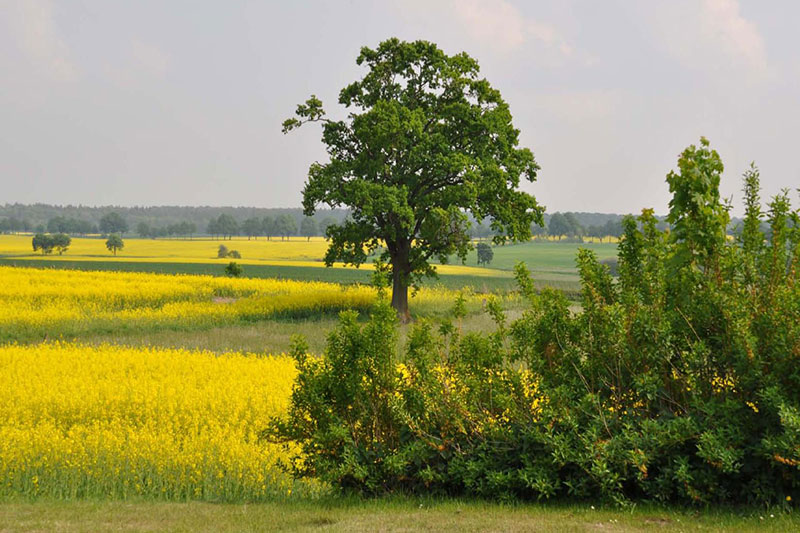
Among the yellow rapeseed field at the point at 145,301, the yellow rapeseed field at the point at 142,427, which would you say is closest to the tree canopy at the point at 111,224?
the yellow rapeseed field at the point at 145,301

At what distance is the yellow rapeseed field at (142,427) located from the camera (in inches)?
416

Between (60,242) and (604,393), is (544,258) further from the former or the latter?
(604,393)

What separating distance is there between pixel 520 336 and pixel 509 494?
83.5 inches

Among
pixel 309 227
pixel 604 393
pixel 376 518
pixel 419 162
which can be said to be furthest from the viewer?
pixel 309 227

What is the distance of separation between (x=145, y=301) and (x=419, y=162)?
52.5ft

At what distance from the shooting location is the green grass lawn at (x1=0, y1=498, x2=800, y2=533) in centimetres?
766

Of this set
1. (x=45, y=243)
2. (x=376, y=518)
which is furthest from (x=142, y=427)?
(x=45, y=243)

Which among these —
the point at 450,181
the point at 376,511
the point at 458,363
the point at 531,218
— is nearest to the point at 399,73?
the point at 450,181

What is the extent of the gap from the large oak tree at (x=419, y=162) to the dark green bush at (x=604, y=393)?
64.3 ft

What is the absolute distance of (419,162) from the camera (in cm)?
3038

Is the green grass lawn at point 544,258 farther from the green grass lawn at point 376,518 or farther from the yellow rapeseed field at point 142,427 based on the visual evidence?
the green grass lawn at point 376,518

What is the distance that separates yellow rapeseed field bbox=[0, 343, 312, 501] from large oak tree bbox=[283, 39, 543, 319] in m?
13.4

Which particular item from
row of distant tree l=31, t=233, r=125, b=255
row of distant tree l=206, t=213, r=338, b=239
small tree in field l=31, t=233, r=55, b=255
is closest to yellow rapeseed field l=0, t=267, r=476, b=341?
small tree in field l=31, t=233, r=55, b=255

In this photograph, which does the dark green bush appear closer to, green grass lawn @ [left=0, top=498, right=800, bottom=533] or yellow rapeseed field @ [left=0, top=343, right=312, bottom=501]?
green grass lawn @ [left=0, top=498, right=800, bottom=533]
